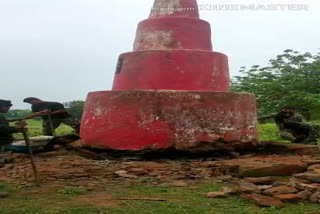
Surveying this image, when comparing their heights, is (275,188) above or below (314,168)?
above

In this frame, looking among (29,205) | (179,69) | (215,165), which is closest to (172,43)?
(179,69)

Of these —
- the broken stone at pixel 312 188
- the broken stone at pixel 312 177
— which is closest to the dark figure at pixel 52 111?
the broken stone at pixel 312 177

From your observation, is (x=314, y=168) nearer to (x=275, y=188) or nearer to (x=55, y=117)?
(x=275, y=188)

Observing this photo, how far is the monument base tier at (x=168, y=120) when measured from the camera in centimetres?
610

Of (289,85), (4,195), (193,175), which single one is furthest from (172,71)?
(289,85)

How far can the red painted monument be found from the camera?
6.11m

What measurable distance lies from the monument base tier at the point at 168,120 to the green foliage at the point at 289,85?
714 cm

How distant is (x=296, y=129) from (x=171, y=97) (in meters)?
3.10

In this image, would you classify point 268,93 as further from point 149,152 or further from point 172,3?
point 149,152

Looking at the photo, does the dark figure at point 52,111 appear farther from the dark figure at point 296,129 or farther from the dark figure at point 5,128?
the dark figure at point 296,129

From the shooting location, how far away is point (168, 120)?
20.0 feet

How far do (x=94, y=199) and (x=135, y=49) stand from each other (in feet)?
13.1

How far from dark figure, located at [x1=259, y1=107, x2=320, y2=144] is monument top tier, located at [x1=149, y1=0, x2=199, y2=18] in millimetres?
2467

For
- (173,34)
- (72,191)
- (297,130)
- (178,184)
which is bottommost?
(297,130)
